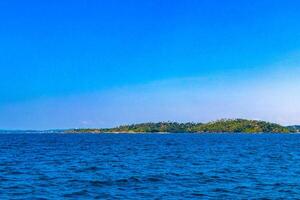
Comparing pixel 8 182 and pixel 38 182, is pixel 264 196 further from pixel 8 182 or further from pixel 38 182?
pixel 8 182

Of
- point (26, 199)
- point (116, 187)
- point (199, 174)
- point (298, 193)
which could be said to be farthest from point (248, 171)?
point (26, 199)

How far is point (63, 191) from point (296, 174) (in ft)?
96.2

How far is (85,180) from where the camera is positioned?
155 ft

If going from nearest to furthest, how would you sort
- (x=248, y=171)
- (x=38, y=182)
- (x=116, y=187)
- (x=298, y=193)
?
(x=298, y=193) < (x=116, y=187) < (x=38, y=182) < (x=248, y=171)

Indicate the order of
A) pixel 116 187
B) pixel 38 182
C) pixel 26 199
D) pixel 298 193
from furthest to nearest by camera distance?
1. pixel 38 182
2. pixel 116 187
3. pixel 298 193
4. pixel 26 199

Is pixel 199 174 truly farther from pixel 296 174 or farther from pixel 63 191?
pixel 63 191

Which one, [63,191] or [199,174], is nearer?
[63,191]

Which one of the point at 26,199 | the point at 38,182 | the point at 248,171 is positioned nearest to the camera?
the point at 26,199

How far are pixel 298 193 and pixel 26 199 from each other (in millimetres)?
23545

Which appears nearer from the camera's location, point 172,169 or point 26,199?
point 26,199

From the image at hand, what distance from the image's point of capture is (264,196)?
37.9m

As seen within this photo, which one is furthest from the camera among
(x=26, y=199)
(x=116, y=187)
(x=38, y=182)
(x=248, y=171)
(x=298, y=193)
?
(x=248, y=171)

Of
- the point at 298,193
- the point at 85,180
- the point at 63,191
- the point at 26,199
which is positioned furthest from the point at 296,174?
the point at 26,199

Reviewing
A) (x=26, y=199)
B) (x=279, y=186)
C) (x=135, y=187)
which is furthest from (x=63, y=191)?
(x=279, y=186)
